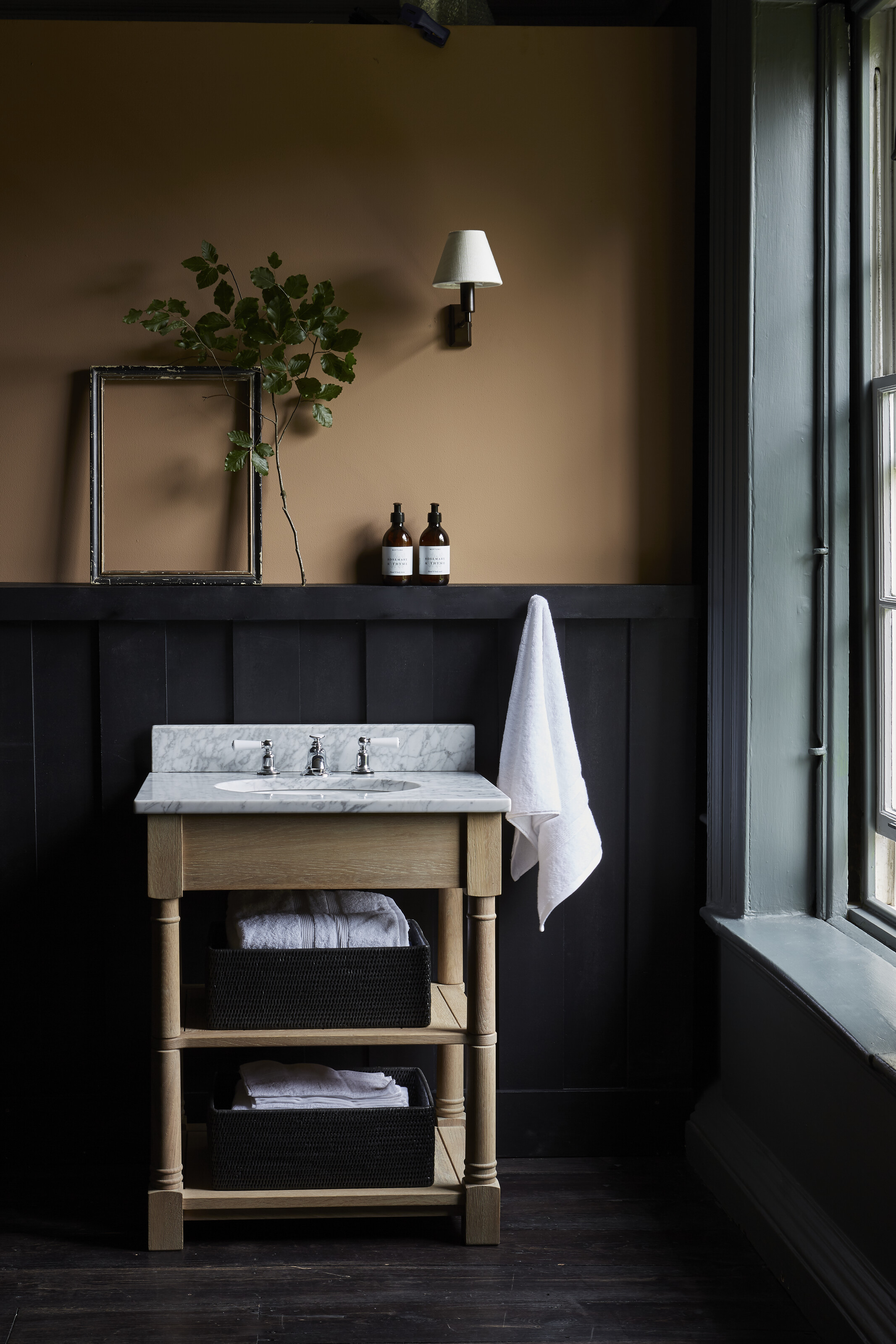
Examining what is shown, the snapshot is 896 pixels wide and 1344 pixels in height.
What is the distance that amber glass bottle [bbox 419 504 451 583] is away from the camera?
102 inches

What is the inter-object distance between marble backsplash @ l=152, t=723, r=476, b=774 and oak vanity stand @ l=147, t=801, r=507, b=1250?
1.31 ft

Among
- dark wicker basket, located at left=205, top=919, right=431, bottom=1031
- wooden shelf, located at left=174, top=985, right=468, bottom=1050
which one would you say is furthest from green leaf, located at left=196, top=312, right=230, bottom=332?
wooden shelf, located at left=174, top=985, right=468, bottom=1050

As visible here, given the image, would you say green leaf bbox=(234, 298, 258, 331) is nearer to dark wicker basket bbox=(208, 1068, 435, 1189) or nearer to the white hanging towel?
the white hanging towel

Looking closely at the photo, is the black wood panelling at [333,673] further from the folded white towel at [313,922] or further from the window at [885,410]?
the window at [885,410]

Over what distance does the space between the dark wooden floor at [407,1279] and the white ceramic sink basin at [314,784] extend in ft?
2.81

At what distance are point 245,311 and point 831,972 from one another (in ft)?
5.89

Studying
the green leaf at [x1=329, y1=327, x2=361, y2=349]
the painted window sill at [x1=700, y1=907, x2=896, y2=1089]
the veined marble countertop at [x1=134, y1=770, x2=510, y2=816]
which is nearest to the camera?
the painted window sill at [x1=700, y1=907, x2=896, y2=1089]

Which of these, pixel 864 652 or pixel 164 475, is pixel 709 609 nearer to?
pixel 864 652

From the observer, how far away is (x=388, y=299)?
2654mm

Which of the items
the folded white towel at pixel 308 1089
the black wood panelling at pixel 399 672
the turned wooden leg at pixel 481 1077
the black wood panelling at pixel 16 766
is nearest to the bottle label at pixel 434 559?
the black wood panelling at pixel 399 672

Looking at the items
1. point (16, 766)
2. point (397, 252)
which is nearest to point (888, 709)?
point (397, 252)

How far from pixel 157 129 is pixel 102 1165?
2.29 meters

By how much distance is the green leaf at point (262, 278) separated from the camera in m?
2.52

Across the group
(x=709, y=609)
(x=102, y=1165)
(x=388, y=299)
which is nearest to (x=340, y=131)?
(x=388, y=299)
